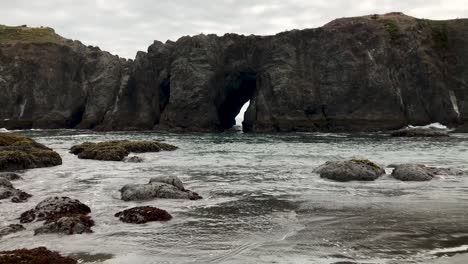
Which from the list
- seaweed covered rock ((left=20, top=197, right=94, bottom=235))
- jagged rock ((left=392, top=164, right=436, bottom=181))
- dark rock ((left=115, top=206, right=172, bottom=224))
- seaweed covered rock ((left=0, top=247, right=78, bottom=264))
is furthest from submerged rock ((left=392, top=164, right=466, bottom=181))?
seaweed covered rock ((left=0, top=247, right=78, bottom=264))

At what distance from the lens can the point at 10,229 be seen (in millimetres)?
15484

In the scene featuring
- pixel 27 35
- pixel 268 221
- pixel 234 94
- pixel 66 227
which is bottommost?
pixel 268 221

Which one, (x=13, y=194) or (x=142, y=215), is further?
(x=13, y=194)

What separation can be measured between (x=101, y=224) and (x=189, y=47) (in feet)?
317

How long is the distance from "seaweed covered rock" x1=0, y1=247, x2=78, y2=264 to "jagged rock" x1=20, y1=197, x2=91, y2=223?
4.61m

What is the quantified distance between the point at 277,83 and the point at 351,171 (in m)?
77.8

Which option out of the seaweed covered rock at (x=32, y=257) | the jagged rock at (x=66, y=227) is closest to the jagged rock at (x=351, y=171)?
the jagged rock at (x=66, y=227)

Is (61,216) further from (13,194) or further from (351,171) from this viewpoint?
(351,171)

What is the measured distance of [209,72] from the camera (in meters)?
107

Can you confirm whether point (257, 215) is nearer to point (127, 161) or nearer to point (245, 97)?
point (127, 161)

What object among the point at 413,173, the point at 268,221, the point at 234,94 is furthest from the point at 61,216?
the point at 234,94

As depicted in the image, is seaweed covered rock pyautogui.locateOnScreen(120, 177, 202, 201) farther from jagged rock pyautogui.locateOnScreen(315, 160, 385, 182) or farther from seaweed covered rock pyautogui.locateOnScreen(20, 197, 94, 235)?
jagged rock pyautogui.locateOnScreen(315, 160, 385, 182)

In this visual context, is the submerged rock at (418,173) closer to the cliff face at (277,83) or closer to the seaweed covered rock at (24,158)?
the seaweed covered rock at (24,158)

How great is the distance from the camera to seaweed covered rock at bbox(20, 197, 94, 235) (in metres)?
15.4
